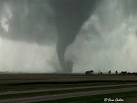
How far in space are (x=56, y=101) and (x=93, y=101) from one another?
15.8ft

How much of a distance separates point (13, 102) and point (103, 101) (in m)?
11.2

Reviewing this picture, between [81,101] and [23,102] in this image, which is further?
[81,101]

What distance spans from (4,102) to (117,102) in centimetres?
1312

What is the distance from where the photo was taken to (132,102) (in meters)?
38.3

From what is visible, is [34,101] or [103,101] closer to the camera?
[34,101]

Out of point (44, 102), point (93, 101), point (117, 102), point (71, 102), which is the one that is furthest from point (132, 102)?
point (44, 102)

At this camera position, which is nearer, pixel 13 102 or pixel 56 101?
pixel 13 102

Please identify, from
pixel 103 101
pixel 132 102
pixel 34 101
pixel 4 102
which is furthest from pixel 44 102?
pixel 132 102

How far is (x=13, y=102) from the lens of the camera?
34844 mm

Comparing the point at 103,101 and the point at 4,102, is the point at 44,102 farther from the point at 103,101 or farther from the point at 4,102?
the point at 103,101

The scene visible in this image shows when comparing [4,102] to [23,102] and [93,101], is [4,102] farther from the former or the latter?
[93,101]

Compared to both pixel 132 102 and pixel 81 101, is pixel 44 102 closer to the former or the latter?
pixel 81 101

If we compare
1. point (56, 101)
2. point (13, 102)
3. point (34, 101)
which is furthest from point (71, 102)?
point (13, 102)

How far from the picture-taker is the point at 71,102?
36.8 meters
